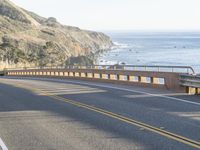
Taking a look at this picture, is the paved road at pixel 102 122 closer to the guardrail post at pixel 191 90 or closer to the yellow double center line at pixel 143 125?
the yellow double center line at pixel 143 125

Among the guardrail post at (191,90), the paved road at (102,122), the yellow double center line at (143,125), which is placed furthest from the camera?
the guardrail post at (191,90)

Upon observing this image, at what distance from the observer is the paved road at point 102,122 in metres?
10.5

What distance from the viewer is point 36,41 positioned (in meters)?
170

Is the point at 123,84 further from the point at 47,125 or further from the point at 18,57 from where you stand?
the point at 18,57

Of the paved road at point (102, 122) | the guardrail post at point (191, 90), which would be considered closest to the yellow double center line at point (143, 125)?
the paved road at point (102, 122)

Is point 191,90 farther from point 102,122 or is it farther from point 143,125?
point 143,125

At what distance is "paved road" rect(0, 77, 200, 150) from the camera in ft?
34.4

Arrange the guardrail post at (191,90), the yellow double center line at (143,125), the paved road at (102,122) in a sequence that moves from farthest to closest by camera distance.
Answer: the guardrail post at (191,90) → the paved road at (102,122) → the yellow double center line at (143,125)

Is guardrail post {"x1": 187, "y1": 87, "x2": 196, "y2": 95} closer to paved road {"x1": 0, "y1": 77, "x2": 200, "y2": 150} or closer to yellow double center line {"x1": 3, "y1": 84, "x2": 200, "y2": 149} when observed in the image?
paved road {"x1": 0, "y1": 77, "x2": 200, "y2": 150}

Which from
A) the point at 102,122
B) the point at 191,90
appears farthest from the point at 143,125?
the point at 191,90

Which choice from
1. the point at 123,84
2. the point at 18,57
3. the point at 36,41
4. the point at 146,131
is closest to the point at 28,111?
the point at 146,131

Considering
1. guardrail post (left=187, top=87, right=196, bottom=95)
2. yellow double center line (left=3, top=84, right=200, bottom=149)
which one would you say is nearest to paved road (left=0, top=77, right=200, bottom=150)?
yellow double center line (left=3, top=84, right=200, bottom=149)

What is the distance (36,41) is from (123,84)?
145 meters

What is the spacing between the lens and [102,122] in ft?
43.4
